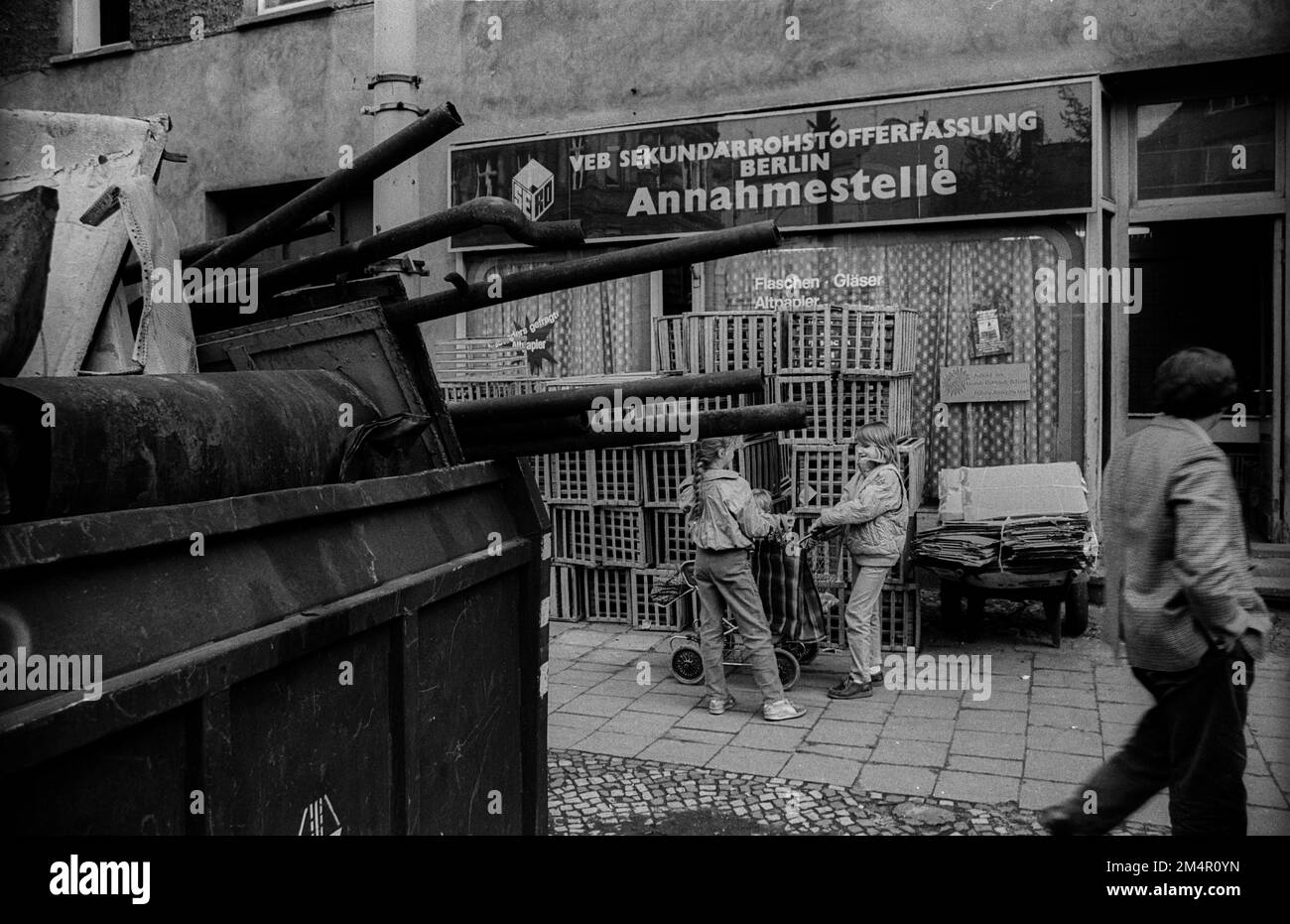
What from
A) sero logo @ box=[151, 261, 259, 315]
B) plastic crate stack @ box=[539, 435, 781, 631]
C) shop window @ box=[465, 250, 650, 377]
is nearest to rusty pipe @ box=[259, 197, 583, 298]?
sero logo @ box=[151, 261, 259, 315]

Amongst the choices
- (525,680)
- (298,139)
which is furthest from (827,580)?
(298,139)

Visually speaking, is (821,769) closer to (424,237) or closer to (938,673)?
(938,673)

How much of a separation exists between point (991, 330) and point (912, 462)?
2.03m

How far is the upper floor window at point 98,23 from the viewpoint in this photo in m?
14.7

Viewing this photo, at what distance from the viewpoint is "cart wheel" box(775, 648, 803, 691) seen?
7406 millimetres

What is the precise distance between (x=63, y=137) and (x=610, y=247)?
25.2ft

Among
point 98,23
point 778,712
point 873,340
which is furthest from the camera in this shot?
point 98,23

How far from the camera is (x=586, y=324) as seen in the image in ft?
36.6

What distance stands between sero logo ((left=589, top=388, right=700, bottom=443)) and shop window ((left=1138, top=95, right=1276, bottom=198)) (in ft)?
26.5

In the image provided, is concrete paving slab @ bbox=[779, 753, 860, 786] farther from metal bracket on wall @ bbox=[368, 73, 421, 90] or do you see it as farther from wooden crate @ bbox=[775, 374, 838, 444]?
metal bracket on wall @ bbox=[368, 73, 421, 90]

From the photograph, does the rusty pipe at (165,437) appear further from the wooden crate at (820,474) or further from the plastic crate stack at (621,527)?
the plastic crate stack at (621,527)

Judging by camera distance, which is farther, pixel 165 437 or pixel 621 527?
pixel 621 527

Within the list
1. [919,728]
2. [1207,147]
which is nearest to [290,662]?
[919,728]

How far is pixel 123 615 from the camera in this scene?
6.64 ft
